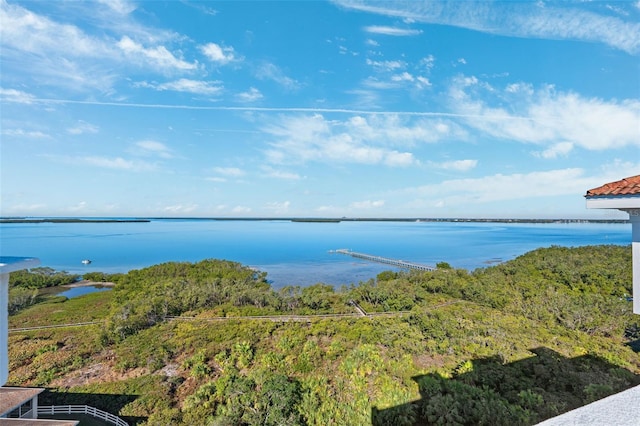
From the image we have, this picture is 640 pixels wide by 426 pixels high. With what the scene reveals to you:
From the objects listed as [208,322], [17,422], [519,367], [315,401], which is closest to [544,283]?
[519,367]

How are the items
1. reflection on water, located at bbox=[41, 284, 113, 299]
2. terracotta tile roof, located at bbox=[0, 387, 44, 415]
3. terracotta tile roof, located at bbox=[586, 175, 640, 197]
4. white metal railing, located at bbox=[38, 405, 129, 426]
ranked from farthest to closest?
reflection on water, located at bbox=[41, 284, 113, 299] < white metal railing, located at bbox=[38, 405, 129, 426] < terracotta tile roof, located at bbox=[0, 387, 44, 415] < terracotta tile roof, located at bbox=[586, 175, 640, 197]

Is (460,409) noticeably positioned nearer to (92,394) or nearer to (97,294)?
(92,394)

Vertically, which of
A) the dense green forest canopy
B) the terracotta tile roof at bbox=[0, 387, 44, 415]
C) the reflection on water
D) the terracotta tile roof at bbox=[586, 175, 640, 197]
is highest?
the terracotta tile roof at bbox=[586, 175, 640, 197]

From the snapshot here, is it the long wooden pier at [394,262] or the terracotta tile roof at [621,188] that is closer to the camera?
A: the terracotta tile roof at [621,188]

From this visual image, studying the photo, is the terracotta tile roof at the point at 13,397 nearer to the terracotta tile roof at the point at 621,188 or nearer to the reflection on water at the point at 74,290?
the terracotta tile roof at the point at 621,188

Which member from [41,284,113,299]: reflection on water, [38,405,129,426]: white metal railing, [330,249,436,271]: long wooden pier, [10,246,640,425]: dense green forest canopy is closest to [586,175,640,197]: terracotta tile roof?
[10,246,640,425]: dense green forest canopy

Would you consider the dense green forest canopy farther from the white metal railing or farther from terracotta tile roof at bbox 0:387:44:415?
terracotta tile roof at bbox 0:387:44:415

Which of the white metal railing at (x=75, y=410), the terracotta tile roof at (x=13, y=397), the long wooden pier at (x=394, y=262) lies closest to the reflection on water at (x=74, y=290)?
the white metal railing at (x=75, y=410)
